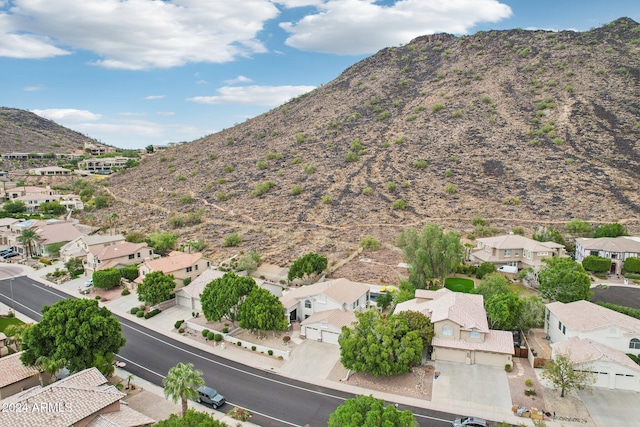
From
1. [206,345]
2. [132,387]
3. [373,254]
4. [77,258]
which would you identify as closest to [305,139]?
[373,254]

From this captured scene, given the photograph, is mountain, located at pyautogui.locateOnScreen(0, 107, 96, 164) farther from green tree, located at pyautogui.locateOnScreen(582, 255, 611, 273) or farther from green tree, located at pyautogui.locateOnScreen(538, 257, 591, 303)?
green tree, located at pyautogui.locateOnScreen(582, 255, 611, 273)

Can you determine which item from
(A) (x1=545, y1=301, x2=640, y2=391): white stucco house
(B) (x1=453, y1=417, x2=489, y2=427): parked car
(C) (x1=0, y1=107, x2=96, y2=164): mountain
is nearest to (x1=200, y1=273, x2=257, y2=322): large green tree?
(B) (x1=453, y1=417, x2=489, y2=427): parked car

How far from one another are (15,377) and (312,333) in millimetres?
20206

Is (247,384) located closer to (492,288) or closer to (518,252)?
(492,288)

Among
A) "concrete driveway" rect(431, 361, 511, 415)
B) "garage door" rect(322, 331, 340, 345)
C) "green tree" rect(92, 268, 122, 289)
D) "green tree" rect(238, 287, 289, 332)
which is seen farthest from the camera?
"green tree" rect(92, 268, 122, 289)

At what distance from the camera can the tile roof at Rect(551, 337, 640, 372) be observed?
2673 cm

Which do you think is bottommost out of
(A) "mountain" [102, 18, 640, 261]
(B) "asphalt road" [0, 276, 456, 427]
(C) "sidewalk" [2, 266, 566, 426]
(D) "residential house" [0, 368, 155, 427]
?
(B) "asphalt road" [0, 276, 456, 427]

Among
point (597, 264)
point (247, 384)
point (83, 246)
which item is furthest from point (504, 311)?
point (83, 246)

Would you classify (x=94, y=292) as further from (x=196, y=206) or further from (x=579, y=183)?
(x=579, y=183)

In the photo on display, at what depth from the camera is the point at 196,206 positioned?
82.1 meters

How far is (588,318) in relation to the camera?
30906mm

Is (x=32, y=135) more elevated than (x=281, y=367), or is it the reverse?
(x=32, y=135)

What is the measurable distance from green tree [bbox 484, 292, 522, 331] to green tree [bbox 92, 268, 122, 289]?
3965 cm

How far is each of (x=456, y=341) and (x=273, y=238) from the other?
124 ft
